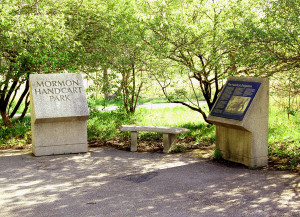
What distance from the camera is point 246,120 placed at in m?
7.07

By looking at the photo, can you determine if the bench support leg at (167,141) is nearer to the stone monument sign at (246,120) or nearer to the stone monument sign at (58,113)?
the stone monument sign at (246,120)

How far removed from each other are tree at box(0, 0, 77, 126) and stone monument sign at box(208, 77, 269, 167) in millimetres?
3655

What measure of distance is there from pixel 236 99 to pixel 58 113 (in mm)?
3644

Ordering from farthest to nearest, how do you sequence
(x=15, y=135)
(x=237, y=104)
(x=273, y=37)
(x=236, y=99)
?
(x=15, y=135) < (x=236, y=99) < (x=237, y=104) < (x=273, y=37)

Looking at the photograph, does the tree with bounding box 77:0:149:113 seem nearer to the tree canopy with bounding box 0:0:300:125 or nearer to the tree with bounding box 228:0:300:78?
the tree canopy with bounding box 0:0:300:125

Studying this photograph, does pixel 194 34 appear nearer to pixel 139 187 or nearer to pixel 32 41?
pixel 32 41

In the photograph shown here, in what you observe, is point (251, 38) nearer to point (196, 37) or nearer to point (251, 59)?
point (251, 59)

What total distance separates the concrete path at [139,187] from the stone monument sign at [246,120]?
36 cm

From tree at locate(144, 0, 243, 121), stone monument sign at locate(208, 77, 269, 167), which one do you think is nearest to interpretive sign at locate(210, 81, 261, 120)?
stone monument sign at locate(208, 77, 269, 167)

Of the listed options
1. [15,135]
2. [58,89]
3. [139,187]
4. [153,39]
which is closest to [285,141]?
[153,39]

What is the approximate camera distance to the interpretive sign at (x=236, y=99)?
7211 mm

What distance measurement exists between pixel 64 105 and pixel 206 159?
320 cm

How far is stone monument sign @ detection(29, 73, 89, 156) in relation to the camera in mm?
8180

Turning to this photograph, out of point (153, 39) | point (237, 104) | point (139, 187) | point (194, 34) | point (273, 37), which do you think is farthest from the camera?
point (153, 39)
